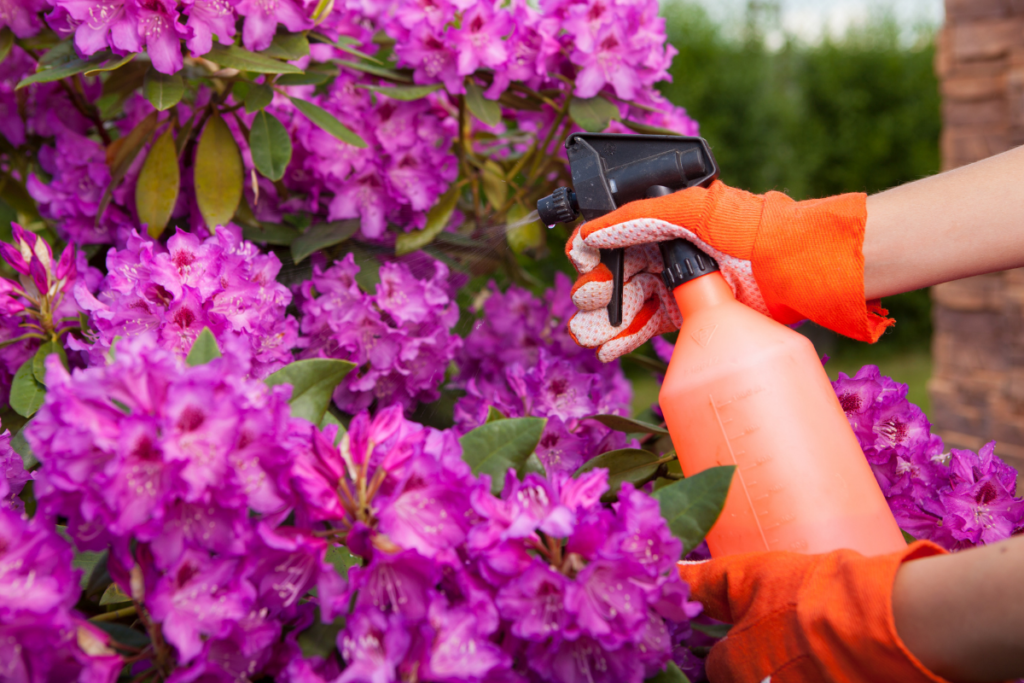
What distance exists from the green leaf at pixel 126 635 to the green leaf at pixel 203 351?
195 millimetres

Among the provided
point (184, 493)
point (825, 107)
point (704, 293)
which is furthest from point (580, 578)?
point (825, 107)

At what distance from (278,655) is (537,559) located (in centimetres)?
20

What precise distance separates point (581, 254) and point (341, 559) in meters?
0.44

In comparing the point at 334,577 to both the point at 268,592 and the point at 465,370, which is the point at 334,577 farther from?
the point at 465,370

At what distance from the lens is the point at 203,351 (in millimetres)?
599

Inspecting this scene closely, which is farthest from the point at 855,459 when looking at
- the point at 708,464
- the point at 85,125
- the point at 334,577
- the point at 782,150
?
the point at 782,150

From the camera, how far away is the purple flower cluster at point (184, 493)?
0.49 m

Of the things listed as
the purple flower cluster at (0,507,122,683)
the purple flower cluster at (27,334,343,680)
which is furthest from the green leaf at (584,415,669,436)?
the purple flower cluster at (0,507,122,683)

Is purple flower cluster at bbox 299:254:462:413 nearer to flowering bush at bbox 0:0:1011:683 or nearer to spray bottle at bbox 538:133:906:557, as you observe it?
flowering bush at bbox 0:0:1011:683

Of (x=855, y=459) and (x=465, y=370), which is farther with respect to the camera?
(x=465, y=370)

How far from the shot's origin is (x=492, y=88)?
116 cm

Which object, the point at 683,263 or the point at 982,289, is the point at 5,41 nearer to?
the point at 683,263

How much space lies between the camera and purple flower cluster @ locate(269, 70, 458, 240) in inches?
44.7

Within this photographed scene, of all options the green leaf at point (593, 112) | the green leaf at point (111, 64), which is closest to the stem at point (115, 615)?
the green leaf at point (111, 64)
